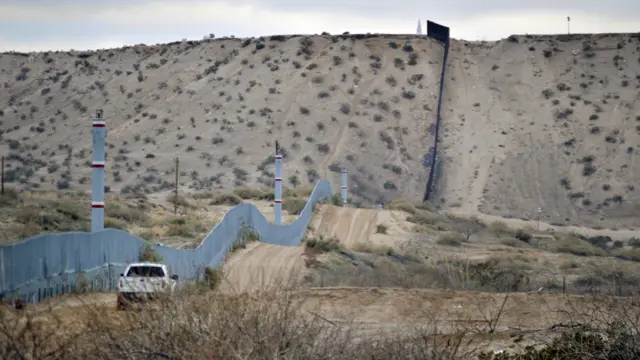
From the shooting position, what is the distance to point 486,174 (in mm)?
75312

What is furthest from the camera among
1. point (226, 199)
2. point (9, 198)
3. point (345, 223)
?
point (226, 199)

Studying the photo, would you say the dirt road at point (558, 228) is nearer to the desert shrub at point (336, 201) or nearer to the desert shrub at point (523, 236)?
the desert shrub at point (523, 236)

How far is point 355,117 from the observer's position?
265 feet

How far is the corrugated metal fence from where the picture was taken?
49.7 feet

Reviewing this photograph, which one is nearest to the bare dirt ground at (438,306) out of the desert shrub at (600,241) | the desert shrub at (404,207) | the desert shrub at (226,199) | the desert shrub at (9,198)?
the desert shrub at (9,198)

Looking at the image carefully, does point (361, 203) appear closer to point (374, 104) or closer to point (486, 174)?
point (486, 174)

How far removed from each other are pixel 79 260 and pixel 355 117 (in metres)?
62.3

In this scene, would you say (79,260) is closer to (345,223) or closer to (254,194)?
(345,223)

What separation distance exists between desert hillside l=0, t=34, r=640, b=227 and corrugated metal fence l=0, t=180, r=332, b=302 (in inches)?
1543

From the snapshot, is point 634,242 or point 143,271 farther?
point 634,242

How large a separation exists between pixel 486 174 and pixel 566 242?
84.0 feet

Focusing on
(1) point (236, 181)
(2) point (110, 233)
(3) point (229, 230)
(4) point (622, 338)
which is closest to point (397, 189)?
(1) point (236, 181)

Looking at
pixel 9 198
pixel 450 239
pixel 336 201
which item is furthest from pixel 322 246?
pixel 336 201

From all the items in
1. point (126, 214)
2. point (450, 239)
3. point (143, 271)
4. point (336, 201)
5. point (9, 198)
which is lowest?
point (450, 239)
